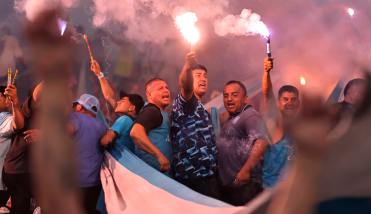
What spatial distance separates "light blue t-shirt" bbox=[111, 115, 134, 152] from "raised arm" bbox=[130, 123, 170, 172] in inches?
11.7

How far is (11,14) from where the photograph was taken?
8773 mm

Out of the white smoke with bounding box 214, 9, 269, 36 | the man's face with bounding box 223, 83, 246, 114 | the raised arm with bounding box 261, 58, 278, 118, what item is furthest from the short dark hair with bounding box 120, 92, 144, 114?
the white smoke with bounding box 214, 9, 269, 36

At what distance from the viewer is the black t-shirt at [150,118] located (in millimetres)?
4082

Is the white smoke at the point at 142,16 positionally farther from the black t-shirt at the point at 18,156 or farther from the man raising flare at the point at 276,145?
the man raising flare at the point at 276,145

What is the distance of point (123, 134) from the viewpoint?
4.36 meters

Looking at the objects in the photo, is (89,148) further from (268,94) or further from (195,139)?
(268,94)

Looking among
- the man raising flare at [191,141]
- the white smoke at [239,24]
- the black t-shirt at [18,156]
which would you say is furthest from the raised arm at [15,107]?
the white smoke at [239,24]

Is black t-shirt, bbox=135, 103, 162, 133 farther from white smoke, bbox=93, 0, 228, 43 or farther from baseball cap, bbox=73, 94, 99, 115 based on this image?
white smoke, bbox=93, 0, 228, 43

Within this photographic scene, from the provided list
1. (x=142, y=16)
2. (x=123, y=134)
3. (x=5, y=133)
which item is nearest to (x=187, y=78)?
(x=123, y=134)

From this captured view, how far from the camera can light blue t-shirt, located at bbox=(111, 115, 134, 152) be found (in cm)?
434

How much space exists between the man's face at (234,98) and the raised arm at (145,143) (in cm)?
69

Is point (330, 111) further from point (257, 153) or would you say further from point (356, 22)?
point (356, 22)

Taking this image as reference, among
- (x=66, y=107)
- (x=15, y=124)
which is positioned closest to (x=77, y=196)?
(x=66, y=107)

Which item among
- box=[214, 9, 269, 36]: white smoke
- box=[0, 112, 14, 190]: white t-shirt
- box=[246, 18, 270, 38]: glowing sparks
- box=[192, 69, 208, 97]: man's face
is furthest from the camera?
box=[214, 9, 269, 36]: white smoke
